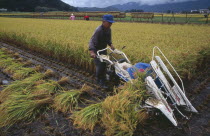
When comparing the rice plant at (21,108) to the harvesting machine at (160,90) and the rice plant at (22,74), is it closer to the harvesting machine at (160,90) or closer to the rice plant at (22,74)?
the rice plant at (22,74)

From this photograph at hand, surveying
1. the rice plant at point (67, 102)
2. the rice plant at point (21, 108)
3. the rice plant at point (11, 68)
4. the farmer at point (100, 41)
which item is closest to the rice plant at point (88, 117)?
the rice plant at point (67, 102)

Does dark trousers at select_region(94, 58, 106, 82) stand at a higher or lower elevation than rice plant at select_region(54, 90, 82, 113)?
higher

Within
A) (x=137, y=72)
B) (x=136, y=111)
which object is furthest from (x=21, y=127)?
(x=137, y=72)

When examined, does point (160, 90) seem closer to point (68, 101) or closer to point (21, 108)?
point (68, 101)

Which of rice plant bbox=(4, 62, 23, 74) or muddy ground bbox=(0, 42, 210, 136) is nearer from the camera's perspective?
muddy ground bbox=(0, 42, 210, 136)

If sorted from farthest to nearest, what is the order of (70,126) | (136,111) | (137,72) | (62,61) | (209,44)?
(62,61)
(209,44)
(137,72)
(70,126)
(136,111)

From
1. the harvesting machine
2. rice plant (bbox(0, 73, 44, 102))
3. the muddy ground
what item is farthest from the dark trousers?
rice plant (bbox(0, 73, 44, 102))

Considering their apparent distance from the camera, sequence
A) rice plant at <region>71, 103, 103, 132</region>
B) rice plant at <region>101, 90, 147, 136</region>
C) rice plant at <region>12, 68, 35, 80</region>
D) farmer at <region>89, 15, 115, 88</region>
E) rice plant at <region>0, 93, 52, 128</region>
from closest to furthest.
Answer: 1. rice plant at <region>101, 90, 147, 136</region>
2. rice plant at <region>71, 103, 103, 132</region>
3. rice plant at <region>0, 93, 52, 128</region>
4. farmer at <region>89, 15, 115, 88</region>
5. rice plant at <region>12, 68, 35, 80</region>

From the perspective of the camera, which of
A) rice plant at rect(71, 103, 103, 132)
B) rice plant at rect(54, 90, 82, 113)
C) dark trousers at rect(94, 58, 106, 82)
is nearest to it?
rice plant at rect(71, 103, 103, 132)

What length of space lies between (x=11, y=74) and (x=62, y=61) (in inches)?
71.8

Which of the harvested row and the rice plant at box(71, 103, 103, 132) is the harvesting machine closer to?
the harvested row

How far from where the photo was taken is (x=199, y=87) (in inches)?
158

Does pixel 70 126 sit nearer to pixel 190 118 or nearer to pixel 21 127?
pixel 21 127

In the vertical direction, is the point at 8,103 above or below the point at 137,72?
below
